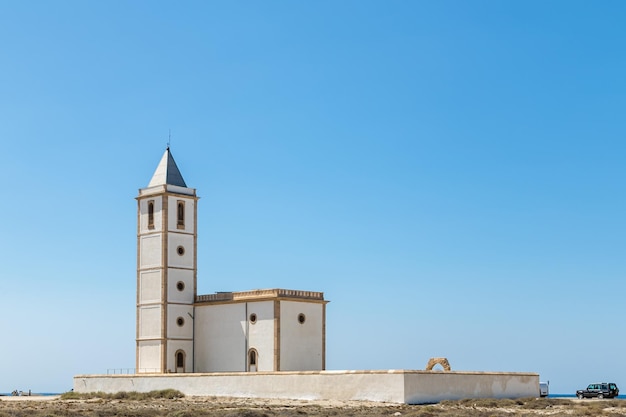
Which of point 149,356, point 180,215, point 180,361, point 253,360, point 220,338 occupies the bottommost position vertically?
point 180,361

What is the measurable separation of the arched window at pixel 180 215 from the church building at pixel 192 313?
60 millimetres

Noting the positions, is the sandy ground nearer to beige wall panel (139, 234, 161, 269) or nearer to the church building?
the church building

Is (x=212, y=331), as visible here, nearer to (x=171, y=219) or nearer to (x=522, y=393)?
(x=171, y=219)

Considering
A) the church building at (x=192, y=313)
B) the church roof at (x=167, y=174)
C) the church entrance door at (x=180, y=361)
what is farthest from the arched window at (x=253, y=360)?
the church roof at (x=167, y=174)

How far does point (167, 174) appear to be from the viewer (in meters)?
58.3

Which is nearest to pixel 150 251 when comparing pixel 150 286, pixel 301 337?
pixel 150 286

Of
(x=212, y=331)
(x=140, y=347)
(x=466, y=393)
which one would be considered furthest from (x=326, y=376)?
(x=140, y=347)

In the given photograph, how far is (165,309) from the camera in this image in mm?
55844

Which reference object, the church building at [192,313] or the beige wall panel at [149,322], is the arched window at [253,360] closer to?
the church building at [192,313]

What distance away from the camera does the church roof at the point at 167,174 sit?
58.2 m

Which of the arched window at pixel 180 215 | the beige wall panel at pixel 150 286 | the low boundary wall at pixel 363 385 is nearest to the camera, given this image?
the low boundary wall at pixel 363 385

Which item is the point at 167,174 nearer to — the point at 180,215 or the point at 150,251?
the point at 180,215

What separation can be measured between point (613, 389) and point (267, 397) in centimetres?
1967

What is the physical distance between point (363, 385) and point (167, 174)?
21803 mm
